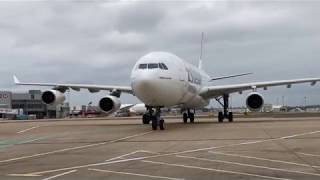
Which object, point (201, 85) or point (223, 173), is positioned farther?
point (201, 85)

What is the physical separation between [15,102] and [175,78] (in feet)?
442

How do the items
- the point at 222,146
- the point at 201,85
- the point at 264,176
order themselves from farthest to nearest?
the point at 201,85
the point at 222,146
the point at 264,176

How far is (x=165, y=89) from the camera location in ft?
90.1

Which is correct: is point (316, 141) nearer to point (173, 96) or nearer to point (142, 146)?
point (142, 146)

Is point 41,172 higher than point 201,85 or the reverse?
the reverse

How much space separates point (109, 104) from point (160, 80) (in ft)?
28.9

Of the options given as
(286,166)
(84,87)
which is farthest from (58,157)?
(84,87)

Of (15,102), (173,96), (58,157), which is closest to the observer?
(58,157)

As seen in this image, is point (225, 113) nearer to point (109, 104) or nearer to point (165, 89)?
point (109, 104)

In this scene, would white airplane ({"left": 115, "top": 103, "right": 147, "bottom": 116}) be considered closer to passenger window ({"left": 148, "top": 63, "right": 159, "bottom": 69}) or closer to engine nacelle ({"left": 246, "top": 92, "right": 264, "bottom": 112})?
engine nacelle ({"left": 246, "top": 92, "right": 264, "bottom": 112})

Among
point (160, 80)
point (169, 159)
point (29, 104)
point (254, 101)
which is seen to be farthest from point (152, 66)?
point (29, 104)

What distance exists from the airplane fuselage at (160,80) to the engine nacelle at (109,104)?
512cm

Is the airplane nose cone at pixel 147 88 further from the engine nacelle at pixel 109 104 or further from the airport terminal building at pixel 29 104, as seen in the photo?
the airport terminal building at pixel 29 104

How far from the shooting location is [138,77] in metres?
26.6
